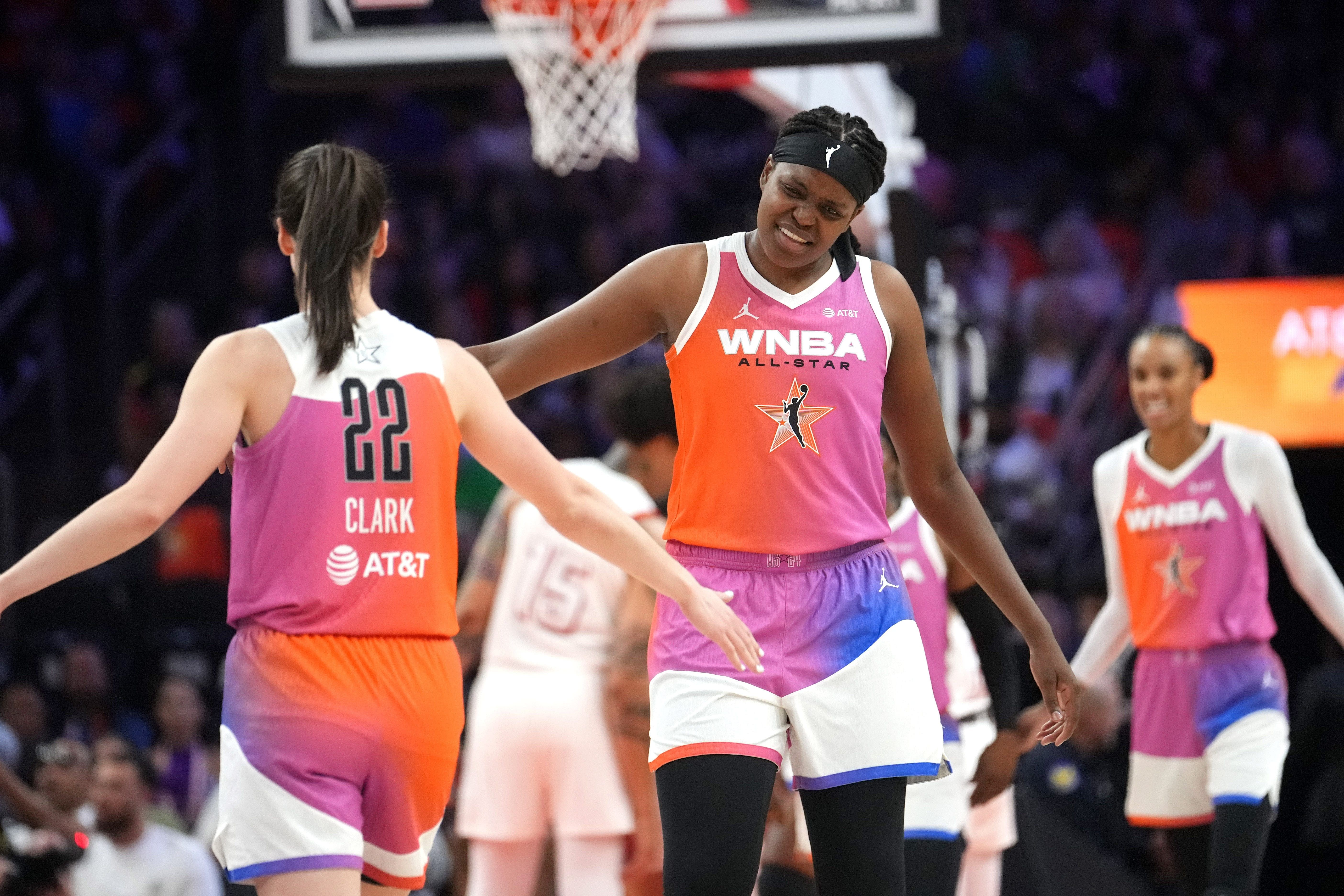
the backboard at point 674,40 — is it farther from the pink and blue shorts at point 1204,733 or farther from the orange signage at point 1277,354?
the orange signage at point 1277,354

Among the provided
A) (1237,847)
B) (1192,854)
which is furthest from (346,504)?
(1192,854)

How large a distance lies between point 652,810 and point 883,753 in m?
2.89

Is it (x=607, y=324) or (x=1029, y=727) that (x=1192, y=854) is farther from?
(x=607, y=324)

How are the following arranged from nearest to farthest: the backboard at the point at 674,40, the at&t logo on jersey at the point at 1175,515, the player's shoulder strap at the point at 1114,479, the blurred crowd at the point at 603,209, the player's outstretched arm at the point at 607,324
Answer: the player's outstretched arm at the point at 607,324 < the at&t logo on jersey at the point at 1175,515 < the player's shoulder strap at the point at 1114,479 < the backboard at the point at 674,40 < the blurred crowd at the point at 603,209

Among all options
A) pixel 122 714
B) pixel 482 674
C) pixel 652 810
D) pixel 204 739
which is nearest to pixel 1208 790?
pixel 652 810

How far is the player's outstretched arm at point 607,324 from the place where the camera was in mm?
3924

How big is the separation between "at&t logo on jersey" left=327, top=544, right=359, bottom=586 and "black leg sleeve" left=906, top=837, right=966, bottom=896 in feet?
8.99

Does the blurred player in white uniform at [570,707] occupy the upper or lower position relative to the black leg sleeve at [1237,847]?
upper

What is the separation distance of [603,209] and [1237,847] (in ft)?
34.1

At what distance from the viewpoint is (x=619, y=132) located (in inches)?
287

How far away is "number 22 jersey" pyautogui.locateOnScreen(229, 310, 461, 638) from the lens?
340 centimetres

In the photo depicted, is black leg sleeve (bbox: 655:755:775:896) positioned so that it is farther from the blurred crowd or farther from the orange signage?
the orange signage

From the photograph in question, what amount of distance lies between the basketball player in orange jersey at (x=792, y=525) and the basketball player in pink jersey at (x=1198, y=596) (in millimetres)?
2570

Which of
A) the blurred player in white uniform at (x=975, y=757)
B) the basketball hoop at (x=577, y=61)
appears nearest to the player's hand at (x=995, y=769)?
the blurred player in white uniform at (x=975, y=757)
